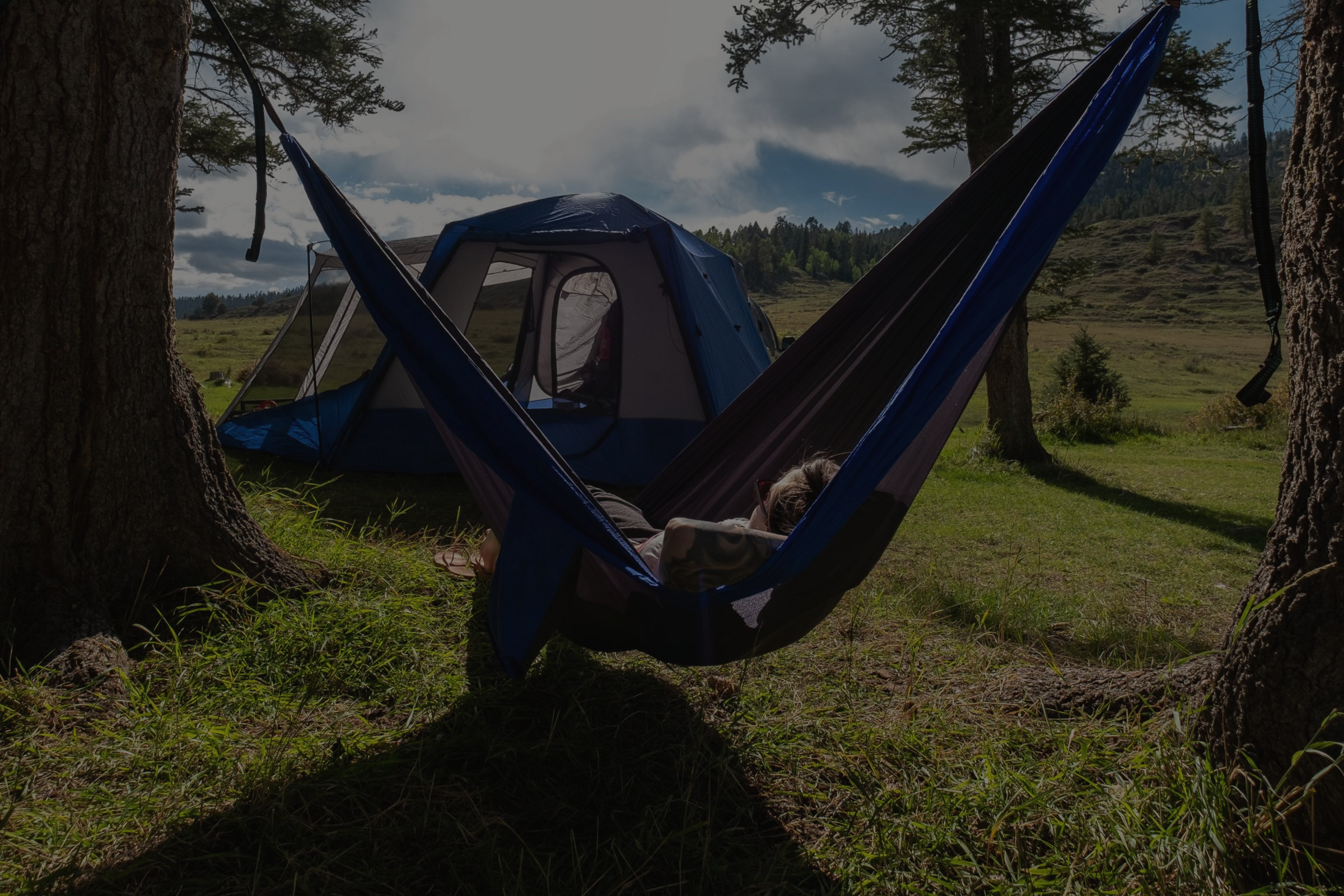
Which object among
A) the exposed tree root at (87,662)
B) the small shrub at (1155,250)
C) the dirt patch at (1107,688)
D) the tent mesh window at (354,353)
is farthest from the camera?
the small shrub at (1155,250)

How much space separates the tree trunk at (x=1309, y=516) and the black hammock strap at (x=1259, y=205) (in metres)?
0.06

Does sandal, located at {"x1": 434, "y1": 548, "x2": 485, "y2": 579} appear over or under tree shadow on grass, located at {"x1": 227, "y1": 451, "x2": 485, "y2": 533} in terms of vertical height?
over

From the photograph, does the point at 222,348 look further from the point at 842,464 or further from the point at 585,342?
the point at 842,464

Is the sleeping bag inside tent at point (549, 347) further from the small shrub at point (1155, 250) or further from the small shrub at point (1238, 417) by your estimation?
the small shrub at point (1155, 250)

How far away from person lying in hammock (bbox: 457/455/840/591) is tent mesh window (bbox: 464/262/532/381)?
2930 mm

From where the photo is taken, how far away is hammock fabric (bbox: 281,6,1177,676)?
4.76 ft

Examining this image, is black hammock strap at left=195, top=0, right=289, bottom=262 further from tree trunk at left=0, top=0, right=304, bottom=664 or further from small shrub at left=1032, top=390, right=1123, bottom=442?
small shrub at left=1032, top=390, right=1123, bottom=442

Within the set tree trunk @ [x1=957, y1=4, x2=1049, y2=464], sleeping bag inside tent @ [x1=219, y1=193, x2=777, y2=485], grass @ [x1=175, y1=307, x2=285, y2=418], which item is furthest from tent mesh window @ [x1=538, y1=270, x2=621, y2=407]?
tree trunk @ [x1=957, y1=4, x2=1049, y2=464]

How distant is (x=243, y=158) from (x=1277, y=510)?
8727mm

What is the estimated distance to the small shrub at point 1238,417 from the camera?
10172 millimetres

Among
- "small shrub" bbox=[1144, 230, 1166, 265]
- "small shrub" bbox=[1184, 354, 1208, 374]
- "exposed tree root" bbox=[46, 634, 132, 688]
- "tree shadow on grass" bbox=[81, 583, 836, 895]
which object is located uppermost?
"small shrub" bbox=[1144, 230, 1166, 265]

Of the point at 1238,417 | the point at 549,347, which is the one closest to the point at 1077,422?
the point at 1238,417

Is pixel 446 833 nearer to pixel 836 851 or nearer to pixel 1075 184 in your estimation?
pixel 836 851

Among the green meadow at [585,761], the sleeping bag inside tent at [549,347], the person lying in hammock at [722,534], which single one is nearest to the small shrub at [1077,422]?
the sleeping bag inside tent at [549,347]
